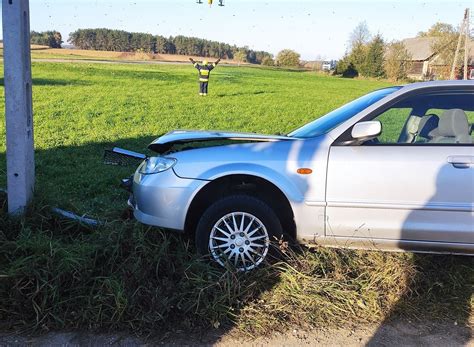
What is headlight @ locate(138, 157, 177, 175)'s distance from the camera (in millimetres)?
4152

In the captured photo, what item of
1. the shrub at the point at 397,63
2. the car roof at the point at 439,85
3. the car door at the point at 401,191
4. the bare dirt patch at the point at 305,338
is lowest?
the bare dirt patch at the point at 305,338

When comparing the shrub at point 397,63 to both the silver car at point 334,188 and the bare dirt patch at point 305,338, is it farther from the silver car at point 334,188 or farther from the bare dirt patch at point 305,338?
the bare dirt patch at point 305,338

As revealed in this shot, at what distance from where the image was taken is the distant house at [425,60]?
65.4 m

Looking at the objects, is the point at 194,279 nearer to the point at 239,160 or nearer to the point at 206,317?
the point at 206,317

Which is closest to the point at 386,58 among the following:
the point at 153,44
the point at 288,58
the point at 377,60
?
the point at 377,60

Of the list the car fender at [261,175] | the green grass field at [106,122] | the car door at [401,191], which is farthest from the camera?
the green grass field at [106,122]

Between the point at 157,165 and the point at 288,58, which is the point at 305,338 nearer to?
the point at 157,165

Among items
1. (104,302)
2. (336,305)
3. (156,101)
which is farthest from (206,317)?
(156,101)

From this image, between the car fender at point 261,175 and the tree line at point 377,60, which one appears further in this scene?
the tree line at point 377,60

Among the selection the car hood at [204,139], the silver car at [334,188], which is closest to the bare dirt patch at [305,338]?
the silver car at [334,188]

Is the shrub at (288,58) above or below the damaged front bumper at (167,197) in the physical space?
above

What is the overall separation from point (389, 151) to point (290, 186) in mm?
836

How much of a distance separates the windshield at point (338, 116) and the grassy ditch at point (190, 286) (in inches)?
42.3

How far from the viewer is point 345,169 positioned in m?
3.92
